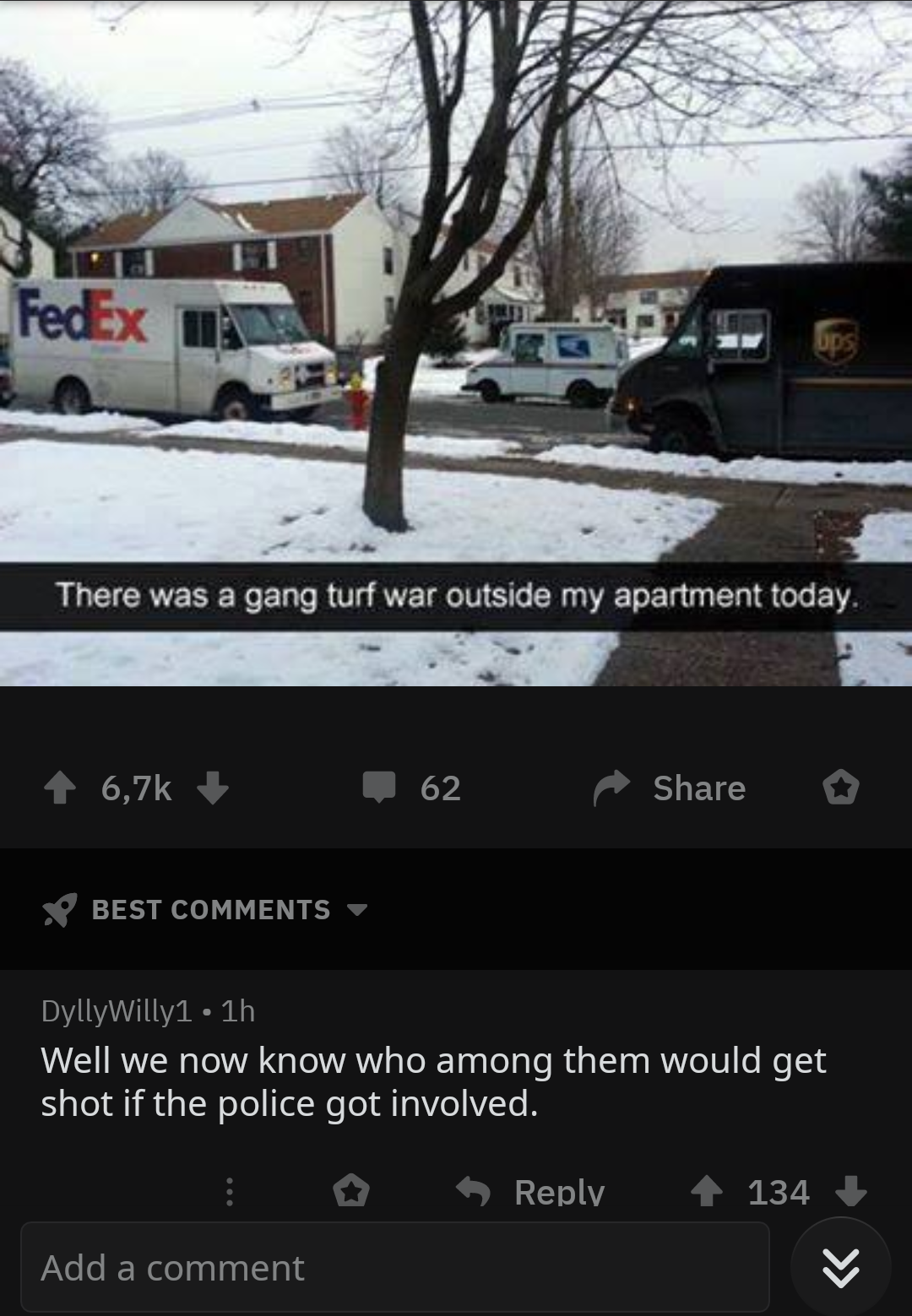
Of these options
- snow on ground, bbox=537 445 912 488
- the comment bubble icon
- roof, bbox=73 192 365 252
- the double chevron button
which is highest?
roof, bbox=73 192 365 252

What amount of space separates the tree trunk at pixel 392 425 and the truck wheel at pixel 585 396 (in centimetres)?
2025

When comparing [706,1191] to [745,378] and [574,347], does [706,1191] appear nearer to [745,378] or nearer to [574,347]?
[745,378]

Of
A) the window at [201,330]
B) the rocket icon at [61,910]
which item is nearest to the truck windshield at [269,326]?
the window at [201,330]

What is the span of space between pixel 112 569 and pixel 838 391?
11.9 meters

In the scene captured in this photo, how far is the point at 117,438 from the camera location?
1538 cm

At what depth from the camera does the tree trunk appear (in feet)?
27.1

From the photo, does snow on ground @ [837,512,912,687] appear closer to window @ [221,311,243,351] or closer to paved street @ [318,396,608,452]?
paved street @ [318,396,608,452]

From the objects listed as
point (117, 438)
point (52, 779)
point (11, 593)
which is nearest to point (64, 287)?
point (117, 438)

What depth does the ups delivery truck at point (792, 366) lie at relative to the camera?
43.6ft

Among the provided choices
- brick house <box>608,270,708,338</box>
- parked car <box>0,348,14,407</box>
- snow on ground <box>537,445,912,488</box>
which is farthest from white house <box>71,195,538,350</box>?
snow on ground <box>537,445,912,488</box>

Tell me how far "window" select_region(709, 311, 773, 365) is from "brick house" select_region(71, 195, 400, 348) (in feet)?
140

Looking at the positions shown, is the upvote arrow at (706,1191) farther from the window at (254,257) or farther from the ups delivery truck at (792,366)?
the window at (254,257)

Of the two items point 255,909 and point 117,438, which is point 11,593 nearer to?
point 255,909

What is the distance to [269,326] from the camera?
20047mm
